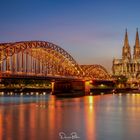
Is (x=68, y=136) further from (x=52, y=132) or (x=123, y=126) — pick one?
(x=123, y=126)

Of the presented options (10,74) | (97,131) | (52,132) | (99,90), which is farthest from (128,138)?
(99,90)

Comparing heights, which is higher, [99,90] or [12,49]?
[12,49]

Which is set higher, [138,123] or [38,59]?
[38,59]

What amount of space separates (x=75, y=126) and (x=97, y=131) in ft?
12.2

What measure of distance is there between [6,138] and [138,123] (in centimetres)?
1557

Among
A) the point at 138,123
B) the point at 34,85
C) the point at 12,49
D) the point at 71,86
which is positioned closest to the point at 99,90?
the point at 34,85

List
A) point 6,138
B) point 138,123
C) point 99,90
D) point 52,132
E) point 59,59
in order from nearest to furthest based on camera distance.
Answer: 1. point 6,138
2. point 52,132
3. point 138,123
4. point 59,59
5. point 99,90

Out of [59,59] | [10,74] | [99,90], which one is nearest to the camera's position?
[10,74]

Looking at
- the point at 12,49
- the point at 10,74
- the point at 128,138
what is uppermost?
the point at 12,49

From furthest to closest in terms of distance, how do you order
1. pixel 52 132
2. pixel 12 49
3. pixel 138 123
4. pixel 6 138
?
1. pixel 12 49
2. pixel 138 123
3. pixel 52 132
4. pixel 6 138

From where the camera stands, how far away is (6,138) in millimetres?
30391

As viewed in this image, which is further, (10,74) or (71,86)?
(71,86)

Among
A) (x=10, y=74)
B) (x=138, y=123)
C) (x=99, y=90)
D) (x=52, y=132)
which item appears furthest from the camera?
(x=99, y=90)

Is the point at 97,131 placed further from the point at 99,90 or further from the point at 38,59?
the point at 99,90
